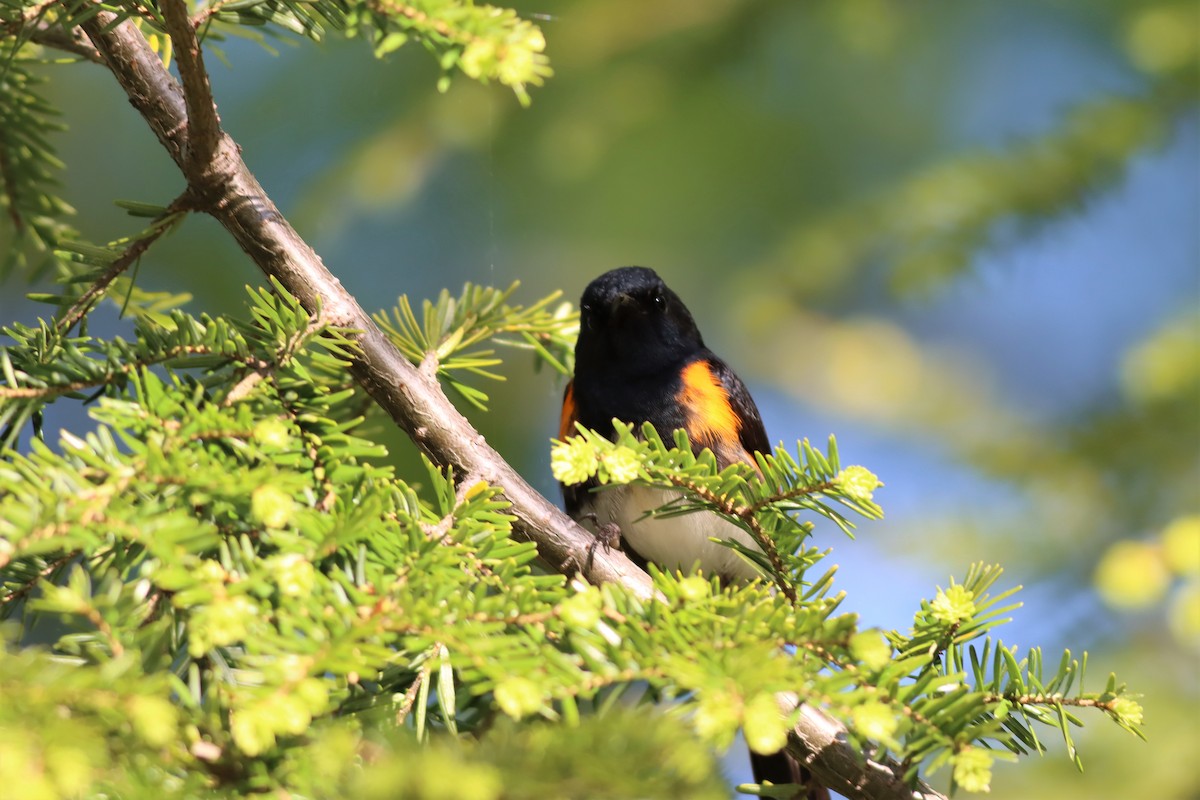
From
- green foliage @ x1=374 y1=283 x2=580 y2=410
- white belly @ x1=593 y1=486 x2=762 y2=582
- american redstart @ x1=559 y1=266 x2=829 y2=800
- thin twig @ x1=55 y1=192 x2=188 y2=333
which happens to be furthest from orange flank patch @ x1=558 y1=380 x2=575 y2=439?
thin twig @ x1=55 y1=192 x2=188 y2=333

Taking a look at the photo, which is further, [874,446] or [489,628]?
[874,446]

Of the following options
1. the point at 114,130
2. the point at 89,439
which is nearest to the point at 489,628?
the point at 89,439

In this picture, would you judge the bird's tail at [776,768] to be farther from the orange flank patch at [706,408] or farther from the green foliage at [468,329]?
the green foliage at [468,329]

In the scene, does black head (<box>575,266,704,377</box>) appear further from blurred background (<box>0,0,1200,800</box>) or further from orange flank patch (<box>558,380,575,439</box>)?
blurred background (<box>0,0,1200,800</box>)

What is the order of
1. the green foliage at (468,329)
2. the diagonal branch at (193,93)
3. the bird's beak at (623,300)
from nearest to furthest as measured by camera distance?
the diagonal branch at (193,93)
the green foliage at (468,329)
the bird's beak at (623,300)

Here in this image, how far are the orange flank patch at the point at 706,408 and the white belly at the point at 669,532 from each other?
155mm

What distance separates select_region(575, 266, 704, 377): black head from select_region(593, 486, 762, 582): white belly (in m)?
0.31

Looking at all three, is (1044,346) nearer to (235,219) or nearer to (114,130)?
(114,130)

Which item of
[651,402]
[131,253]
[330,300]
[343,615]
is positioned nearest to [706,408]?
[651,402]

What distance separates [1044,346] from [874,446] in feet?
6.56

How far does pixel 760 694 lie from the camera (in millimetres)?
766

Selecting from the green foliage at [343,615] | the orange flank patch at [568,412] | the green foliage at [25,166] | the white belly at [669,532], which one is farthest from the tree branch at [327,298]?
the orange flank patch at [568,412]

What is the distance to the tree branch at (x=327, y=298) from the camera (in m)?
Result: 1.24

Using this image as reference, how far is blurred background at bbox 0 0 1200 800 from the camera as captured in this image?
2.62 m
